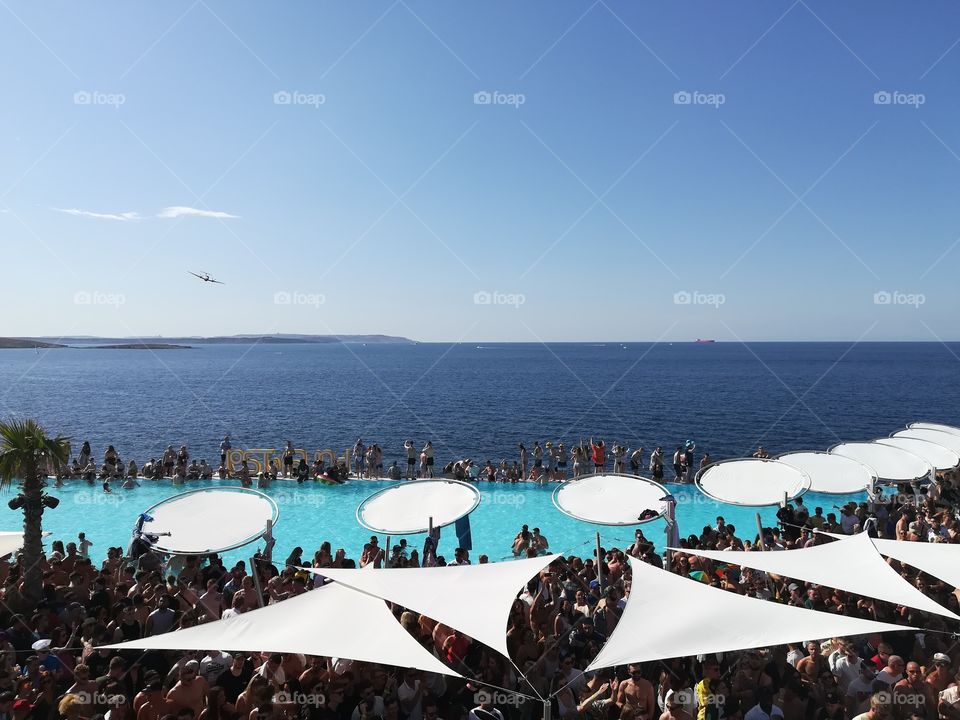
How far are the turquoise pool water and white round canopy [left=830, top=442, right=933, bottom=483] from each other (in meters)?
4.05

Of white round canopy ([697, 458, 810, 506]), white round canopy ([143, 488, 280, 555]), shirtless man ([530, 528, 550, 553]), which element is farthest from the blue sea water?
white round canopy ([143, 488, 280, 555])

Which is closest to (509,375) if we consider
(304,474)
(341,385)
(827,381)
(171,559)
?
(341,385)

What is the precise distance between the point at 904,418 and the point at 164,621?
78.9 m

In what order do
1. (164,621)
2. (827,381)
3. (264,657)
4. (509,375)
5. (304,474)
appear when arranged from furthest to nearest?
(509,375)
(827,381)
(304,474)
(164,621)
(264,657)

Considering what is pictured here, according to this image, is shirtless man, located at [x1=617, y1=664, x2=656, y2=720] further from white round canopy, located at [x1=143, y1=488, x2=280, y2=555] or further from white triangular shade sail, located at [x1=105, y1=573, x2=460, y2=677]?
white round canopy, located at [x1=143, y1=488, x2=280, y2=555]

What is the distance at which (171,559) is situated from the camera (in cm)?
1354

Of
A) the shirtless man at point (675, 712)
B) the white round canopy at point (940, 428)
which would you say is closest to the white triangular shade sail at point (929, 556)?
the shirtless man at point (675, 712)

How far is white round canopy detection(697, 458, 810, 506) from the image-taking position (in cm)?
1414

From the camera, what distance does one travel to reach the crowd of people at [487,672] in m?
6.93

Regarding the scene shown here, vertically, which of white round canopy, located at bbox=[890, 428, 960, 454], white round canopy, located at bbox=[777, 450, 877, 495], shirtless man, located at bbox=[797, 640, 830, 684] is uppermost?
white round canopy, located at bbox=[890, 428, 960, 454]

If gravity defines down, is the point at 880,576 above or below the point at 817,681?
above

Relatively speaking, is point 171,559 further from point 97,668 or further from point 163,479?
point 163,479

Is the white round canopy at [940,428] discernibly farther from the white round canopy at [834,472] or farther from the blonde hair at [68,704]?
the blonde hair at [68,704]

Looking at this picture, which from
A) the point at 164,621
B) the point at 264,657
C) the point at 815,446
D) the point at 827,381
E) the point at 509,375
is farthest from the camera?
the point at 509,375
